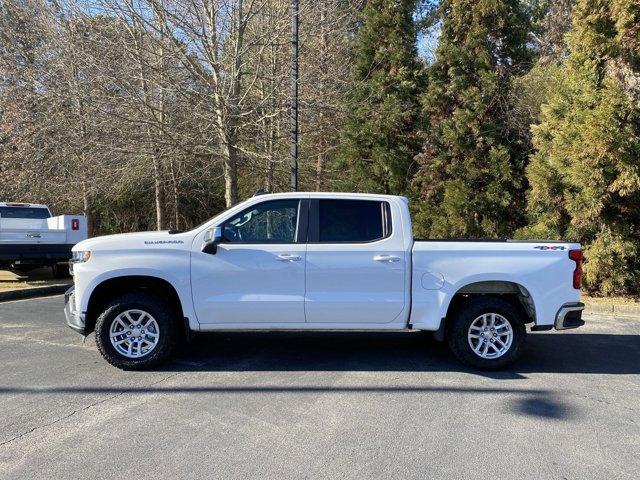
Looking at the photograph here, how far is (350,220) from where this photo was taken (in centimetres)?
598

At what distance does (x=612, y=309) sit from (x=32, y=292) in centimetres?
1147

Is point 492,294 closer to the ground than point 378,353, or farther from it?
farther from it

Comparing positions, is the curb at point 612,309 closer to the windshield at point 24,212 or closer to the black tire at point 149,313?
the black tire at point 149,313

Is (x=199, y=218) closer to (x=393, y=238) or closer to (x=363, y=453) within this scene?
(x=393, y=238)

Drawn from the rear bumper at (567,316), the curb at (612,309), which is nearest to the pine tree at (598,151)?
the curb at (612,309)

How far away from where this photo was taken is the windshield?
1237 cm

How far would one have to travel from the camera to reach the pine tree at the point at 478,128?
13.0 m

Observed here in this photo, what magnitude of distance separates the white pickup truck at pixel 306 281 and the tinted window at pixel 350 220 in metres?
0.02

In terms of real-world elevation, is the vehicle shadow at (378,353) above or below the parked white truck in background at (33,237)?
below

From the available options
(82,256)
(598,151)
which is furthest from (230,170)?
(598,151)

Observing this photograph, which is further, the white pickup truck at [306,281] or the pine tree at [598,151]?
the pine tree at [598,151]

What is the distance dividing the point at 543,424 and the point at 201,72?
36.6 feet

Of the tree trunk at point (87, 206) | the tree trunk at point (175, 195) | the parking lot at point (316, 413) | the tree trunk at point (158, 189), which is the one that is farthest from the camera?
the tree trunk at point (87, 206)

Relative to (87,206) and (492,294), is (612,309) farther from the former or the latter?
(87,206)
